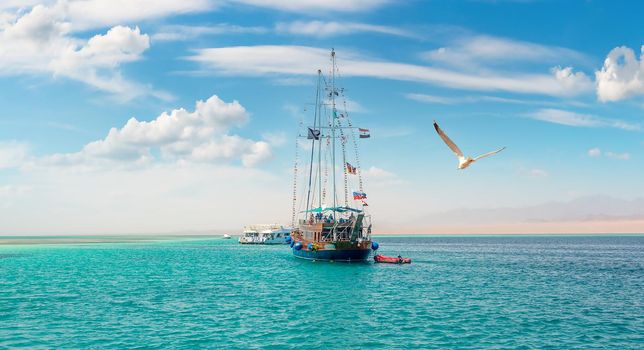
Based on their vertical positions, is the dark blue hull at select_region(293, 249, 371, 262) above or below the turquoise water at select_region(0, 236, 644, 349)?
above

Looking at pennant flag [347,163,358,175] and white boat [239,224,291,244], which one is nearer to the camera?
pennant flag [347,163,358,175]

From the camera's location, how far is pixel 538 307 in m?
40.3

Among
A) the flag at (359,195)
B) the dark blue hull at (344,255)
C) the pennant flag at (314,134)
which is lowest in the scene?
the dark blue hull at (344,255)

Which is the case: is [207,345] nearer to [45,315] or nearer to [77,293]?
[45,315]

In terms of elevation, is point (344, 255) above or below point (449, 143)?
below

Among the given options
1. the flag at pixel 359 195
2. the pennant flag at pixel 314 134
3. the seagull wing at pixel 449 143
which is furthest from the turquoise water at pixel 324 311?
the pennant flag at pixel 314 134

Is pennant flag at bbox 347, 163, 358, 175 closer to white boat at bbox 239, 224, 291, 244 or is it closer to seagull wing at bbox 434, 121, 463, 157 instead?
seagull wing at bbox 434, 121, 463, 157

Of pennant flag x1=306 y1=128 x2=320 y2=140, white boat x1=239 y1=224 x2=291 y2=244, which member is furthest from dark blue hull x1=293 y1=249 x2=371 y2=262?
white boat x1=239 y1=224 x2=291 y2=244

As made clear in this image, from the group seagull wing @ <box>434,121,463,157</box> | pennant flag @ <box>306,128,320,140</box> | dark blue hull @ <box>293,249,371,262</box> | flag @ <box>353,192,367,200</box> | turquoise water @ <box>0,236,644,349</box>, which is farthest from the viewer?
pennant flag @ <box>306,128,320,140</box>

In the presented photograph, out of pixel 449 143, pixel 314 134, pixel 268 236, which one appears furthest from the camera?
pixel 268 236

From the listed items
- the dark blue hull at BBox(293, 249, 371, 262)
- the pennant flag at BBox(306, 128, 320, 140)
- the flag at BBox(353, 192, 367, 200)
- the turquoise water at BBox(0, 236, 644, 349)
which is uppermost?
the pennant flag at BBox(306, 128, 320, 140)

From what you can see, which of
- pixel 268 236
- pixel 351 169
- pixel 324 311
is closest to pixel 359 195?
pixel 351 169

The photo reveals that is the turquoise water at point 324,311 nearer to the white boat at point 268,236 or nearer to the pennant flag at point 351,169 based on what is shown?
the pennant flag at point 351,169

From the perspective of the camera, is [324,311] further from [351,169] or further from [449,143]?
[351,169]
